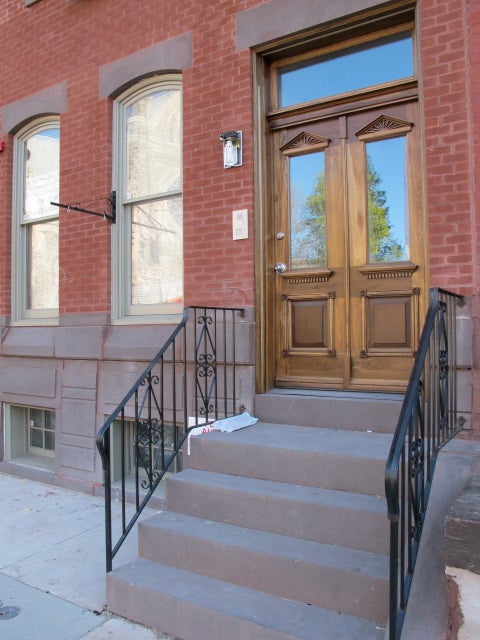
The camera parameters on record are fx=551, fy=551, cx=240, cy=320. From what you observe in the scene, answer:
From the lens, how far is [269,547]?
3.03m

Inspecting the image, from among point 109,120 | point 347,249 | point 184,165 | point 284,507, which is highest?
point 109,120

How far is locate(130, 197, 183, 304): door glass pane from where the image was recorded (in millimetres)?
5391

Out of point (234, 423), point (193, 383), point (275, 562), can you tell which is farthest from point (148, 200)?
point (275, 562)

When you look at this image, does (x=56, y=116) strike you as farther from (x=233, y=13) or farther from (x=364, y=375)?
(x=364, y=375)

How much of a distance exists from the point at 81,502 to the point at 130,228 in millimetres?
2743

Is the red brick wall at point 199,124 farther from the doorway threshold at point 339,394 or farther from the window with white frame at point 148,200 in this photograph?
the doorway threshold at point 339,394

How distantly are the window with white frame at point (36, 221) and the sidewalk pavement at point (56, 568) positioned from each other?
2.21 meters

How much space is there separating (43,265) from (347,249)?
382 centimetres

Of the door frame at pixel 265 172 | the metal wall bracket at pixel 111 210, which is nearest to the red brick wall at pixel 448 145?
the door frame at pixel 265 172

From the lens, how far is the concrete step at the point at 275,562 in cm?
269

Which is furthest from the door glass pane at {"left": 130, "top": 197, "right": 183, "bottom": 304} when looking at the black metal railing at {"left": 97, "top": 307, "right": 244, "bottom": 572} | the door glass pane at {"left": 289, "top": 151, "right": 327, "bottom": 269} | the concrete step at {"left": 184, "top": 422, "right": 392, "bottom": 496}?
the concrete step at {"left": 184, "top": 422, "right": 392, "bottom": 496}

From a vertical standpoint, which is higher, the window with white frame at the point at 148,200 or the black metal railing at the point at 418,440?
the window with white frame at the point at 148,200

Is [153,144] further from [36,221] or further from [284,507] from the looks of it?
[284,507]

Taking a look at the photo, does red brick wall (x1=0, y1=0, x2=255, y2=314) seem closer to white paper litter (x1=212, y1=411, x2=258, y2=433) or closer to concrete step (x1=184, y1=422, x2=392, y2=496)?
Answer: white paper litter (x1=212, y1=411, x2=258, y2=433)
